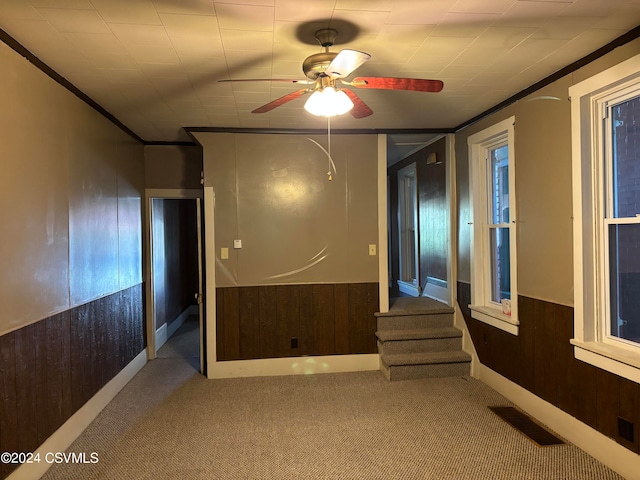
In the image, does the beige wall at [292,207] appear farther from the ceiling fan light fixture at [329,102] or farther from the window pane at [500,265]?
the ceiling fan light fixture at [329,102]

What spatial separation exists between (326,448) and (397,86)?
90.9 inches

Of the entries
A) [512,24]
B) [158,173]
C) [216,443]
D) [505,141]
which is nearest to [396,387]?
[216,443]

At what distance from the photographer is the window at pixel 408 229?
5.82m

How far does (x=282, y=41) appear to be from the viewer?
231 cm

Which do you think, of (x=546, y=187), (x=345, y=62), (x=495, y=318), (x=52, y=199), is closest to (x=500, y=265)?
(x=495, y=318)

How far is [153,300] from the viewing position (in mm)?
4746

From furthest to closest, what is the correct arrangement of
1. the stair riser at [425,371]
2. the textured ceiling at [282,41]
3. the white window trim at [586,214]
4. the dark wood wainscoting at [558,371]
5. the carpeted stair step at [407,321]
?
1. the carpeted stair step at [407,321]
2. the stair riser at [425,371]
3. the white window trim at [586,214]
4. the dark wood wainscoting at [558,371]
5. the textured ceiling at [282,41]

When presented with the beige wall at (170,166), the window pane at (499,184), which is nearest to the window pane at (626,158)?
the window pane at (499,184)

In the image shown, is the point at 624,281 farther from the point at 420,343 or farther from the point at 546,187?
the point at 420,343

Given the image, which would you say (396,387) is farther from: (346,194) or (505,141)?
(505,141)

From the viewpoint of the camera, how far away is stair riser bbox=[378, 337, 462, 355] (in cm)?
420

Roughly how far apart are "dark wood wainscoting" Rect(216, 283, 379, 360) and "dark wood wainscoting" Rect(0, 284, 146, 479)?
102 centimetres

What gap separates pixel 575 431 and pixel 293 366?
2516 millimetres

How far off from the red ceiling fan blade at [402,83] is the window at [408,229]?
368 centimetres
